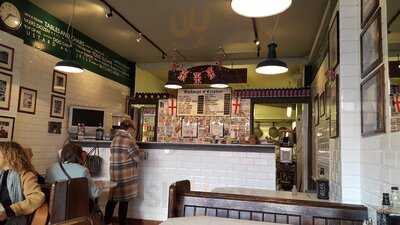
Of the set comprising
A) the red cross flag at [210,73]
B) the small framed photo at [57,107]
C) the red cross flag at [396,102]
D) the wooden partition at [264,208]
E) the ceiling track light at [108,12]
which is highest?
the ceiling track light at [108,12]

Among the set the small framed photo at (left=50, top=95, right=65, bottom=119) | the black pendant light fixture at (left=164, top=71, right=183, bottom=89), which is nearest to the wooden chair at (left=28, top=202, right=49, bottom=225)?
the small framed photo at (left=50, top=95, right=65, bottom=119)

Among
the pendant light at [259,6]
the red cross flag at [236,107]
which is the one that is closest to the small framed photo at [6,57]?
the pendant light at [259,6]

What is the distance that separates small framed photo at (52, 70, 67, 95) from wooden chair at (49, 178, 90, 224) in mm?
3802

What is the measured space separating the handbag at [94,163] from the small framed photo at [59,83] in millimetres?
1270

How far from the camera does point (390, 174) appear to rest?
1.89 meters

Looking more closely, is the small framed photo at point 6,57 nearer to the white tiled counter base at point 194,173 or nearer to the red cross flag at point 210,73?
the white tiled counter base at point 194,173

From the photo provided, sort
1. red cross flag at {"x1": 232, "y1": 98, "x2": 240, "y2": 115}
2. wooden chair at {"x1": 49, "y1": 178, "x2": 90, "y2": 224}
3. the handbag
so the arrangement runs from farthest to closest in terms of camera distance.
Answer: red cross flag at {"x1": 232, "y1": 98, "x2": 240, "y2": 115}, the handbag, wooden chair at {"x1": 49, "y1": 178, "x2": 90, "y2": 224}

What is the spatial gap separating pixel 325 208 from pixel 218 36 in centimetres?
484

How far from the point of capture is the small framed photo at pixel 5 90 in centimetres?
461

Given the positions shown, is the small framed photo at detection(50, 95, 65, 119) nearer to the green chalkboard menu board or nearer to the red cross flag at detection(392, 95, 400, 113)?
the green chalkboard menu board

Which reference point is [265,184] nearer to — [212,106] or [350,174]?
[350,174]

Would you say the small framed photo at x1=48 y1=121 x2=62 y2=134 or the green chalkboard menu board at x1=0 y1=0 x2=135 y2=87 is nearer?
the green chalkboard menu board at x1=0 y1=0 x2=135 y2=87

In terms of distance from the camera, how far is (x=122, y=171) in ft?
15.6

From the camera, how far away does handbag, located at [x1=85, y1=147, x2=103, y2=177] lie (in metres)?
5.57
